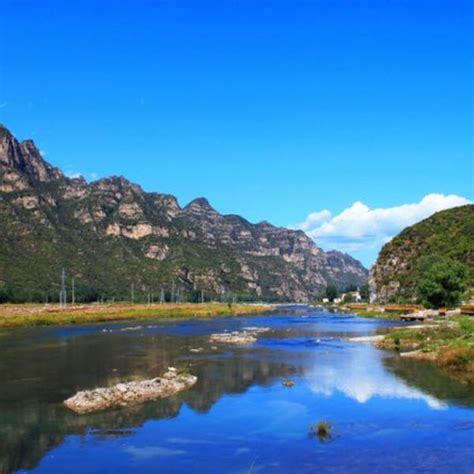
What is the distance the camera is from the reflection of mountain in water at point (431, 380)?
30.3 metres

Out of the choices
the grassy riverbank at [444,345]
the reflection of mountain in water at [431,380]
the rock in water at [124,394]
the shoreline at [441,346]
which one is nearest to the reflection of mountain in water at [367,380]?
the reflection of mountain in water at [431,380]

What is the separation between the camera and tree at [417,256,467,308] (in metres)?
103

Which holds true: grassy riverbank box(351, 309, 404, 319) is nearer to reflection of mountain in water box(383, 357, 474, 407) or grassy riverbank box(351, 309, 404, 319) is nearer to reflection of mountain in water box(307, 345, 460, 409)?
reflection of mountain in water box(307, 345, 460, 409)

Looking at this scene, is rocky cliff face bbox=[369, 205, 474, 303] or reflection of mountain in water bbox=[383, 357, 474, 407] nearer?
reflection of mountain in water bbox=[383, 357, 474, 407]

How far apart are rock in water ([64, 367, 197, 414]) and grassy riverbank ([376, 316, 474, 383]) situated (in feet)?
53.8

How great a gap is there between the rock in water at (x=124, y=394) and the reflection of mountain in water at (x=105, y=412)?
0.78 meters

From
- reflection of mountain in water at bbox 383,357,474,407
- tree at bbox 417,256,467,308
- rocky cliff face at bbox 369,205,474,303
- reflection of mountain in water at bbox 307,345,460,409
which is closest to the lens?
reflection of mountain in water at bbox 383,357,474,407

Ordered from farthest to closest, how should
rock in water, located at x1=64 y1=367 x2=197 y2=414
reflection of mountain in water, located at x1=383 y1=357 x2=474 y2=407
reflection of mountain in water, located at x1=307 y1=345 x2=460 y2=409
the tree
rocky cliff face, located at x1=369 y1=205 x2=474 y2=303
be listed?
rocky cliff face, located at x1=369 y1=205 x2=474 y2=303 < the tree < reflection of mountain in water, located at x1=307 y1=345 x2=460 y2=409 < reflection of mountain in water, located at x1=383 y1=357 x2=474 y2=407 < rock in water, located at x1=64 y1=367 x2=197 y2=414

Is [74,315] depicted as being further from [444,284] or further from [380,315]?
[444,284]

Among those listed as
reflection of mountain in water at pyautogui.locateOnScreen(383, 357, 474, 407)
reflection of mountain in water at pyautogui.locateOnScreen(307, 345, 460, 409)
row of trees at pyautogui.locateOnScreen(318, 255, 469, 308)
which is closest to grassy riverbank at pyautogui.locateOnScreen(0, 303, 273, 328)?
row of trees at pyautogui.locateOnScreen(318, 255, 469, 308)

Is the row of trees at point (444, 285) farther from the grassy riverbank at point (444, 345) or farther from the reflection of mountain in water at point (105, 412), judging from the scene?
the reflection of mountain in water at point (105, 412)

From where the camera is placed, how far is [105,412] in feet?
91.7

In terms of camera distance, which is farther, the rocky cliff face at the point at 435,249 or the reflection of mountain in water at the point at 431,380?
the rocky cliff face at the point at 435,249

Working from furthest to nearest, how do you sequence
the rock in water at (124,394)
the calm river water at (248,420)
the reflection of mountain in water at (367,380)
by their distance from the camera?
1. the reflection of mountain in water at (367,380)
2. the rock in water at (124,394)
3. the calm river water at (248,420)
